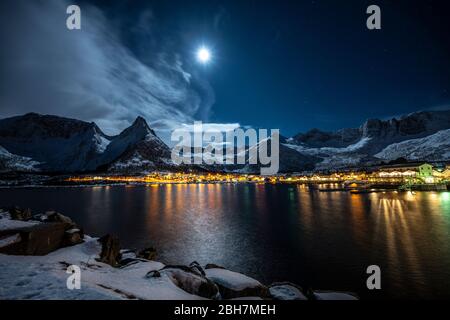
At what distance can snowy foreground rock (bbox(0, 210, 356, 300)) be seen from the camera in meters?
9.69

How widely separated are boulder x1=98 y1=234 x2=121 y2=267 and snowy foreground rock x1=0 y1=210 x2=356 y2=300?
219 mm

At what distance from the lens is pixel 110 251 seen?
1800 cm

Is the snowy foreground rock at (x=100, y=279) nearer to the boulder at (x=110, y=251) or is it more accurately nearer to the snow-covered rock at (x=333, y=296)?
the snow-covered rock at (x=333, y=296)

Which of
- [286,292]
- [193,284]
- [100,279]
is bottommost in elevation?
[286,292]

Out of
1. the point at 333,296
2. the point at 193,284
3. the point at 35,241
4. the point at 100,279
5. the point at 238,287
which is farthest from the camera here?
the point at 35,241

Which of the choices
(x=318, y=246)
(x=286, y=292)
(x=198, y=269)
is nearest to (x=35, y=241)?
(x=198, y=269)

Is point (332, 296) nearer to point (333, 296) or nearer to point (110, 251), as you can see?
point (333, 296)

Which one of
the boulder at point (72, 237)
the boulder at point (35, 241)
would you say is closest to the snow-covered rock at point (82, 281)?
the boulder at point (35, 241)

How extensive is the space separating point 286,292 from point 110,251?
12.9 m

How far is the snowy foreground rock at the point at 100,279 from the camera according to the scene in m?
9.69

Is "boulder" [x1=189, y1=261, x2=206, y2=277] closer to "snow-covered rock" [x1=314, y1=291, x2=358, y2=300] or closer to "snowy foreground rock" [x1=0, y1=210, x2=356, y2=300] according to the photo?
"snowy foreground rock" [x1=0, y1=210, x2=356, y2=300]
